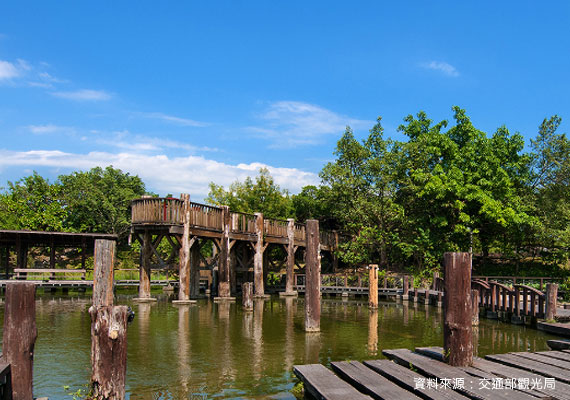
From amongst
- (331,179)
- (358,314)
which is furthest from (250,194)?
(358,314)

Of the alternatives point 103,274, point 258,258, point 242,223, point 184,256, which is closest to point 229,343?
point 103,274

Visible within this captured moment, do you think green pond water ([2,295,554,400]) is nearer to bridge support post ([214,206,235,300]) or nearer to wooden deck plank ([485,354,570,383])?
bridge support post ([214,206,235,300])

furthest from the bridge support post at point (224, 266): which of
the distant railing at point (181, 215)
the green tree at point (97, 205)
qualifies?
the green tree at point (97, 205)

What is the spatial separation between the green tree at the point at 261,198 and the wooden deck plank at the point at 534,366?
1241 inches

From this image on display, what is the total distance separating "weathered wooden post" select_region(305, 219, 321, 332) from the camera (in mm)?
14633

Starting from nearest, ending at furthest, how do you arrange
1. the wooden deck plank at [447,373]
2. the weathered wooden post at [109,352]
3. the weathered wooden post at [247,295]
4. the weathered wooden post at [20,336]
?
the wooden deck plank at [447,373] → the weathered wooden post at [20,336] → the weathered wooden post at [109,352] → the weathered wooden post at [247,295]

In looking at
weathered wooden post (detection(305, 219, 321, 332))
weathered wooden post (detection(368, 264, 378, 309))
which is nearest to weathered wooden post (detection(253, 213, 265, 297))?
weathered wooden post (detection(368, 264, 378, 309))

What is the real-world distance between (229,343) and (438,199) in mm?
21013

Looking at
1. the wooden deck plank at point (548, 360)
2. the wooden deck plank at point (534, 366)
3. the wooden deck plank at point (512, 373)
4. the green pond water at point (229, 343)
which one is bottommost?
the green pond water at point (229, 343)

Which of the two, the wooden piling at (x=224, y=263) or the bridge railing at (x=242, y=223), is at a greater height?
the bridge railing at (x=242, y=223)

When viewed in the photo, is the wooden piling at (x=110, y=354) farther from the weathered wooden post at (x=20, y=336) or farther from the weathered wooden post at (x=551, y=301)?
the weathered wooden post at (x=551, y=301)

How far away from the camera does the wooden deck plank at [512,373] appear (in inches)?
234

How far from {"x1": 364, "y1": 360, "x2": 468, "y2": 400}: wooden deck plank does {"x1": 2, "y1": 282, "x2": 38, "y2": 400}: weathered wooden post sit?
195 inches

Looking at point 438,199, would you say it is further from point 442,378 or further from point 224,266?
point 442,378
